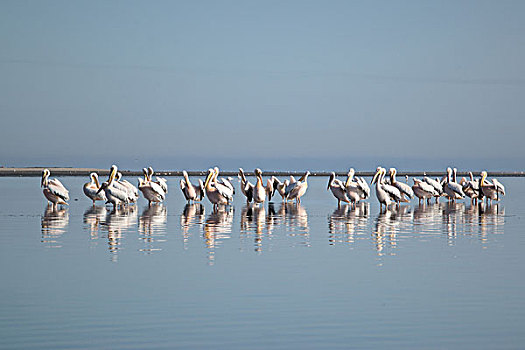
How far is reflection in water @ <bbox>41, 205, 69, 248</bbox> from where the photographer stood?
12252mm

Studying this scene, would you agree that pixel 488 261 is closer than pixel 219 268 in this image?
No

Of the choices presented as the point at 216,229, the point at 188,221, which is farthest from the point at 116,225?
the point at 216,229

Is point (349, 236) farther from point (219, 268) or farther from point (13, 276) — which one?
point (13, 276)

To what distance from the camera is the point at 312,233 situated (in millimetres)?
13742

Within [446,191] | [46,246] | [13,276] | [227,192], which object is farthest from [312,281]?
[446,191]

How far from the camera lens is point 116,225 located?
1541 centimetres

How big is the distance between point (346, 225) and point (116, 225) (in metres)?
4.60

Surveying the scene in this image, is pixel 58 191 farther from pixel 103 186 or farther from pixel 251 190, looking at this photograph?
pixel 251 190

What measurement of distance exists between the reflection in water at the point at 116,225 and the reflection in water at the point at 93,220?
0.11 meters

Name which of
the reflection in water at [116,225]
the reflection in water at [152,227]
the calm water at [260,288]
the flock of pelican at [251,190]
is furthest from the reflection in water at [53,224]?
the flock of pelican at [251,190]

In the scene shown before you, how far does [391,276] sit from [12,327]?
4.25 meters

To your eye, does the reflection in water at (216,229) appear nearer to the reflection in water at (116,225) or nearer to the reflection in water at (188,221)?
the reflection in water at (188,221)

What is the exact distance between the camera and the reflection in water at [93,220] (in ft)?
45.0

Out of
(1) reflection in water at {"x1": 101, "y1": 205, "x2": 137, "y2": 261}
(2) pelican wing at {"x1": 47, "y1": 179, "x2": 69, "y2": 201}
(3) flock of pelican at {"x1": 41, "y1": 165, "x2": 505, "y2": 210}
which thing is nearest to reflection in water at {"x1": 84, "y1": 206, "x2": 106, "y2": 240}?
(1) reflection in water at {"x1": 101, "y1": 205, "x2": 137, "y2": 261}
